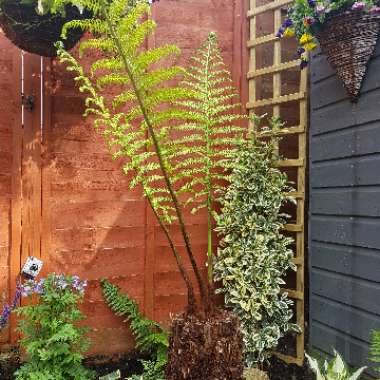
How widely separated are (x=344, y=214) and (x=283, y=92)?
1.17 meters

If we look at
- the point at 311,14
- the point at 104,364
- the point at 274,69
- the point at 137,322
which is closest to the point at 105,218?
the point at 137,322

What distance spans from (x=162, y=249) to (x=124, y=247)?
0.82 feet

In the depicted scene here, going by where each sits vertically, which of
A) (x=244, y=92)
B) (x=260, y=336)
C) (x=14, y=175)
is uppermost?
(x=244, y=92)

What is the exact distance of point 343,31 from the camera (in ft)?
7.52

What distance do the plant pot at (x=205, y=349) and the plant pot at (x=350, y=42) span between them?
1350 millimetres

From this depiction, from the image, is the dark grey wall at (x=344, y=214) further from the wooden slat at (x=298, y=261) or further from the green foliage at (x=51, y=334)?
the green foliage at (x=51, y=334)

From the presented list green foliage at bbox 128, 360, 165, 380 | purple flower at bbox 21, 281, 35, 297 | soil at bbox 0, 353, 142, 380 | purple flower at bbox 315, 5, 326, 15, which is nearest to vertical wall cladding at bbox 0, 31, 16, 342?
soil at bbox 0, 353, 142, 380

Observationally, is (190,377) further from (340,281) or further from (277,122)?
(277,122)

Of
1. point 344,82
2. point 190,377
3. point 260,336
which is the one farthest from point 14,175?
point 344,82

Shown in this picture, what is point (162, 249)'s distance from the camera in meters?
3.10

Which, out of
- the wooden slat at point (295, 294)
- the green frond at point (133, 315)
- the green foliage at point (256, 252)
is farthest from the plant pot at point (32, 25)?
the wooden slat at point (295, 294)

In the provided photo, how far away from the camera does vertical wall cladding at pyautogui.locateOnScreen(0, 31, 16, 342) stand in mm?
2764

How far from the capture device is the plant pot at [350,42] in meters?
2.23

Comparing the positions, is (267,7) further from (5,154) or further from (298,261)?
(5,154)
